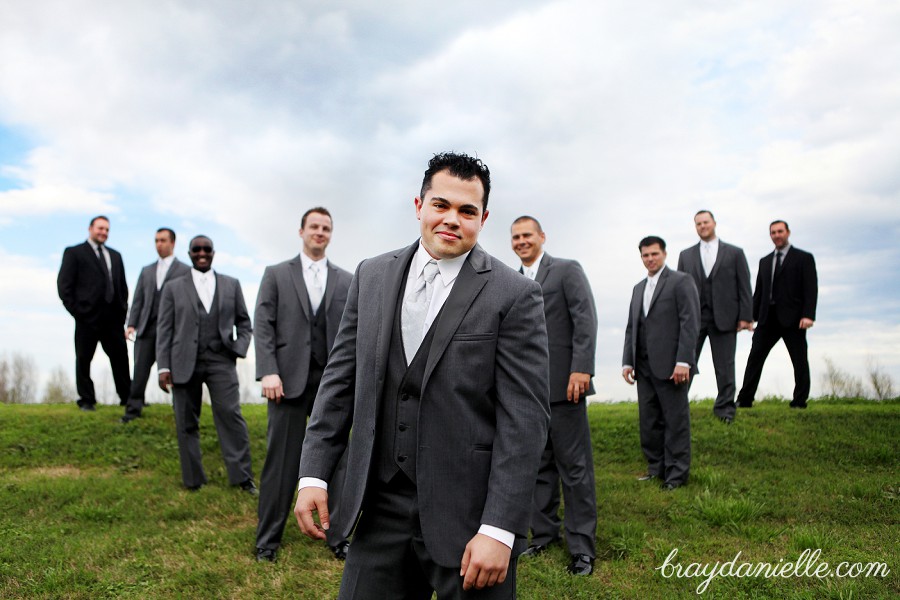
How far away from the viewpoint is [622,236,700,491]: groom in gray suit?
842cm

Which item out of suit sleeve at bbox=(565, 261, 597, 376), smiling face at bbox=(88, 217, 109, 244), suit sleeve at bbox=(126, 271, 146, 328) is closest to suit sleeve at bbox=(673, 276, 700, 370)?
suit sleeve at bbox=(565, 261, 597, 376)

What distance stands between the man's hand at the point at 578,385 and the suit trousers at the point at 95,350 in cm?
937

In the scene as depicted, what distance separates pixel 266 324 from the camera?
675 centimetres

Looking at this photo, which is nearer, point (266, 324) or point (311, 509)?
point (311, 509)

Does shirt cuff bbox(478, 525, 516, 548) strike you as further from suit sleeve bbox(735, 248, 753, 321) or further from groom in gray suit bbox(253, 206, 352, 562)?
suit sleeve bbox(735, 248, 753, 321)

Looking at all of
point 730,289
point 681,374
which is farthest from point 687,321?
point 730,289

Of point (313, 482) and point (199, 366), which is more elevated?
point (199, 366)

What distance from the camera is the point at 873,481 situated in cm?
855

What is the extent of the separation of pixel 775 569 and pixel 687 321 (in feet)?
10.7

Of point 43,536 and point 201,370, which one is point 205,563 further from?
point 201,370

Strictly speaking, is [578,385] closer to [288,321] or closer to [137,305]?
[288,321]

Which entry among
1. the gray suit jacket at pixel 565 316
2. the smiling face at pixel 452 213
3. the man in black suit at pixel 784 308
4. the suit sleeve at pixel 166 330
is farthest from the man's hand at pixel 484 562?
the man in black suit at pixel 784 308

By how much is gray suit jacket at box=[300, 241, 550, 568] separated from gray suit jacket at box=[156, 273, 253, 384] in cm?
638

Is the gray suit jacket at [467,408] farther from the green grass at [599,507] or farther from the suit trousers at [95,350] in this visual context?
the suit trousers at [95,350]
